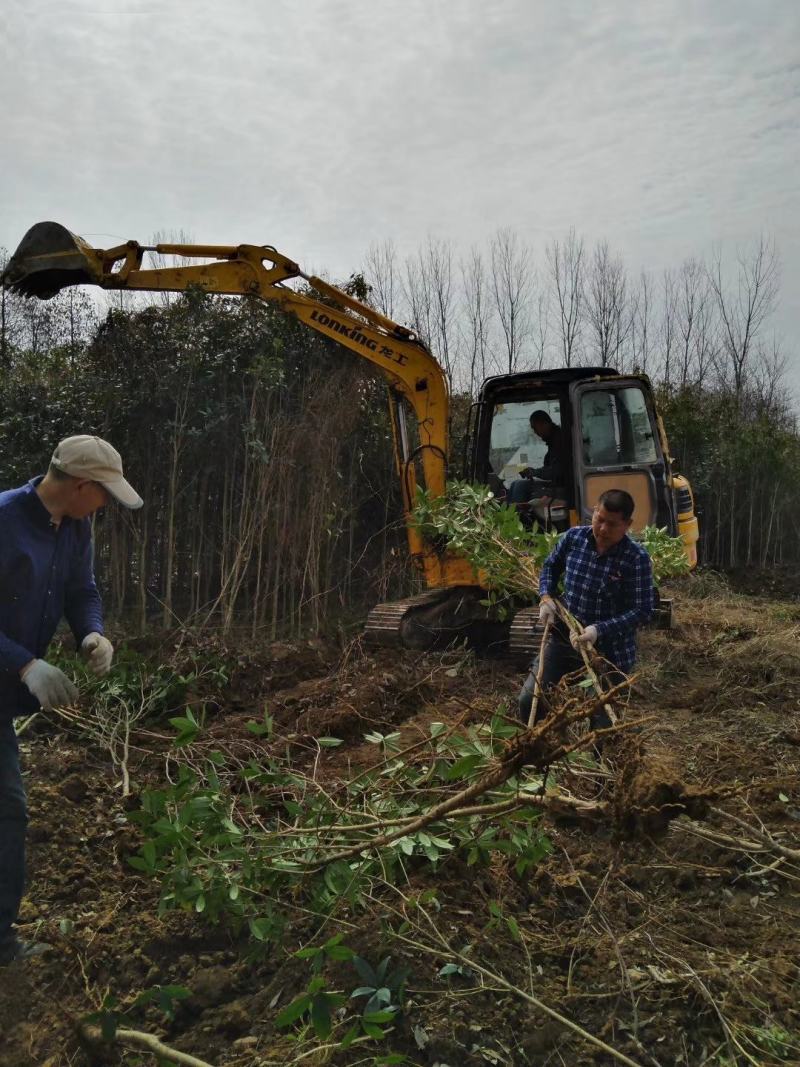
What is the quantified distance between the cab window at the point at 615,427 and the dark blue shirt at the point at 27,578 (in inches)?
243

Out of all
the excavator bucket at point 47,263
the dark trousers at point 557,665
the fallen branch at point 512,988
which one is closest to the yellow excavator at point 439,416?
the excavator bucket at point 47,263

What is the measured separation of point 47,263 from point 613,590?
18.3 feet

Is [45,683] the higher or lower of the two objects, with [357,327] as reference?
lower

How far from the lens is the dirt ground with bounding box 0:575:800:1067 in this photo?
2.43 meters

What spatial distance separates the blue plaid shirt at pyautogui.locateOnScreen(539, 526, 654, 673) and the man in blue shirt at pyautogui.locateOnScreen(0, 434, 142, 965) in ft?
7.38

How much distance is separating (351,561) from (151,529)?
2.19m

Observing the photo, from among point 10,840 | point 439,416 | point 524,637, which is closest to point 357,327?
point 439,416

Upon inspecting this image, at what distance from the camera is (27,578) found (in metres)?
2.85

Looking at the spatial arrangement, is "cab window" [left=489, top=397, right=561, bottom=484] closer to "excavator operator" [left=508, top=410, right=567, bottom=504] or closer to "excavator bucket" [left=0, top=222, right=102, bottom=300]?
"excavator operator" [left=508, top=410, right=567, bottom=504]

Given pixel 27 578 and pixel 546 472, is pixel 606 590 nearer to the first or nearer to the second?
pixel 27 578

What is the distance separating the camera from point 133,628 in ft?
27.1

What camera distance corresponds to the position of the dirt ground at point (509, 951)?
2432 millimetres

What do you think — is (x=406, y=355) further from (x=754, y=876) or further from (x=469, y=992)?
(x=469, y=992)

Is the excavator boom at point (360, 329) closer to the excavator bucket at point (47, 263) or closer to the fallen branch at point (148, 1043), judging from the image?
the excavator bucket at point (47, 263)
